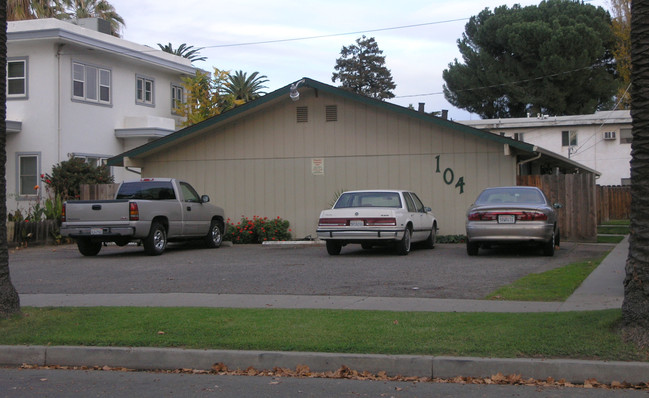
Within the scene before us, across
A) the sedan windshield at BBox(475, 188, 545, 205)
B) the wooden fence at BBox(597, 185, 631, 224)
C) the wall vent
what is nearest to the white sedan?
the sedan windshield at BBox(475, 188, 545, 205)

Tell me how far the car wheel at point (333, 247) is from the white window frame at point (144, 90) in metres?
17.7

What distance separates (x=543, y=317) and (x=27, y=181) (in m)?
24.4

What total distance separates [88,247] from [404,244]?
26.3 feet

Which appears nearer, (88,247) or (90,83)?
(88,247)

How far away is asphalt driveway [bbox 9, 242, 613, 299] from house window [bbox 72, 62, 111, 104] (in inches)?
425

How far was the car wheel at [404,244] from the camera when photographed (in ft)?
54.8

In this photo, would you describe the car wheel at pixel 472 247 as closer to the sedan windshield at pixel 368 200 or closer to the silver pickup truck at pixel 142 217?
the sedan windshield at pixel 368 200

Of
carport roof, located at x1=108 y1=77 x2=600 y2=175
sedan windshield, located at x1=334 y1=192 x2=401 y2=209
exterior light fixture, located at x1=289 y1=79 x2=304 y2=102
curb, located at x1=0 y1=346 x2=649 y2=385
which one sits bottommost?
curb, located at x1=0 y1=346 x2=649 y2=385

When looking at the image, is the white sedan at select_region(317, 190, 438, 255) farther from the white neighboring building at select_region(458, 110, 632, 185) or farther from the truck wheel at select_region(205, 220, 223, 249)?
the white neighboring building at select_region(458, 110, 632, 185)

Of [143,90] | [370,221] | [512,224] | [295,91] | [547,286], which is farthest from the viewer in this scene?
[143,90]

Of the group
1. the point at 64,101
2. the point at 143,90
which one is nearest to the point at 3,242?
the point at 64,101

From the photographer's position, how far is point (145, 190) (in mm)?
18781

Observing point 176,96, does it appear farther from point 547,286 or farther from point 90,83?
point 547,286

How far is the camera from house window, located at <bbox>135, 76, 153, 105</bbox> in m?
32.1
